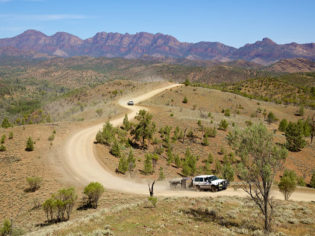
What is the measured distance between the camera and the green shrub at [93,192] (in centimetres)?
1835

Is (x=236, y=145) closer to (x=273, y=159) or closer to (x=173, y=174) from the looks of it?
(x=273, y=159)

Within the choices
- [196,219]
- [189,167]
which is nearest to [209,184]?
[196,219]

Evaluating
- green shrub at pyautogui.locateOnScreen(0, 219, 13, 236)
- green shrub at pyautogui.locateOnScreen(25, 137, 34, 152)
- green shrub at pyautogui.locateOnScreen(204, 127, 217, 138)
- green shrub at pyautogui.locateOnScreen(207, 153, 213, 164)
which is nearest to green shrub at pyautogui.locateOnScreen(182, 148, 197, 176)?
green shrub at pyautogui.locateOnScreen(207, 153, 213, 164)

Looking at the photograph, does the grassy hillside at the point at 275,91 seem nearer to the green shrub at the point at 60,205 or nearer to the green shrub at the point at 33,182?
the green shrub at the point at 33,182

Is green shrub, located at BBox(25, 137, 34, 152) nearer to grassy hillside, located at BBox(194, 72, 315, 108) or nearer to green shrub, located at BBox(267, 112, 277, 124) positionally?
green shrub, located at BBox(267, 112, 277, 124)

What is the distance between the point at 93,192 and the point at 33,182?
6935mm

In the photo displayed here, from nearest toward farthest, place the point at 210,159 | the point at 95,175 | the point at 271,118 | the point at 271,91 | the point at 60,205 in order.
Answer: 1. the point at 60,205
2. the point at 95,175
3. the point at 210,159
4. the point at 271,118
5. the point at 271,91

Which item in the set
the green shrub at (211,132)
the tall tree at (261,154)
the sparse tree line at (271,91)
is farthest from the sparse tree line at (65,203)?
the sparse tree line at (271,91)

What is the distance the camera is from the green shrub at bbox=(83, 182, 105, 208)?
18.3 meters

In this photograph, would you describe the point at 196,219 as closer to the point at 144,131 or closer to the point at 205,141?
the point at 144,131

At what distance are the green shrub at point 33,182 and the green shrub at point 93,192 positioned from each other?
5.96m

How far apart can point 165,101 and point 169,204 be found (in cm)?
4971

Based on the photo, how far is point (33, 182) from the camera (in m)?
21.5

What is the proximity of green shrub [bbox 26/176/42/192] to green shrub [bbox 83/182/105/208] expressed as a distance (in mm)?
5957
